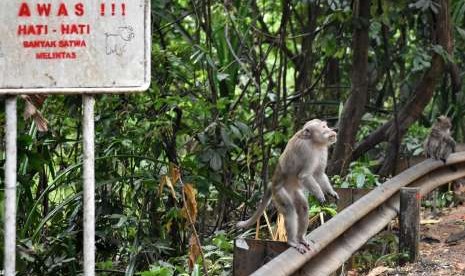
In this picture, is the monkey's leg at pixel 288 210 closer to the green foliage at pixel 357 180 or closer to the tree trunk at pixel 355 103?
the green foliage at pixel 357 180

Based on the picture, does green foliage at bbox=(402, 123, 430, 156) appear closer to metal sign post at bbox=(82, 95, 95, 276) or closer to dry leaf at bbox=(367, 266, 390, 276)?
dry leaf at bbox=(367, 266, 390, 276)

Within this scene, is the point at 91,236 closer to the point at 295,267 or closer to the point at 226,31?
the point at 295,267

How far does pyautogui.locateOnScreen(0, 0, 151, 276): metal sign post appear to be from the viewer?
3961mm

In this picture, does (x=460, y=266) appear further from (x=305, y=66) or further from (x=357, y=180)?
(x=305, y=66)

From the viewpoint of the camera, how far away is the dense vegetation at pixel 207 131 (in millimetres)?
6469

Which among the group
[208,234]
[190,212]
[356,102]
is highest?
[356,102]

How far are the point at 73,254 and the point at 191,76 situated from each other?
2.58m

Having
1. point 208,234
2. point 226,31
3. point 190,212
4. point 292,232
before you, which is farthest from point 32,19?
point 226,31

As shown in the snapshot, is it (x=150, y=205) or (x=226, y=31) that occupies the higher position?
(x=226, y=31)

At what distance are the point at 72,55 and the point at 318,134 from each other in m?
2.92

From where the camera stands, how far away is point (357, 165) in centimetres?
913

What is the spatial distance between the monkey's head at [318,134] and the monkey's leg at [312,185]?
0.33m

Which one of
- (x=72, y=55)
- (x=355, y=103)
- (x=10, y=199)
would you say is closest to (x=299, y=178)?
(x=72, y=55)

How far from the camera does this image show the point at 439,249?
22.7ft
